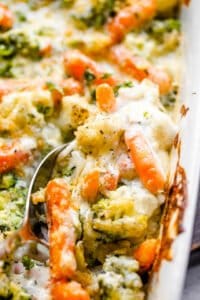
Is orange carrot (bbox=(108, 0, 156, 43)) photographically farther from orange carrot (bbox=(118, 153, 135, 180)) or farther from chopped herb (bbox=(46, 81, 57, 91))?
orange carrot (bbox=(118, 153, 135, 180))

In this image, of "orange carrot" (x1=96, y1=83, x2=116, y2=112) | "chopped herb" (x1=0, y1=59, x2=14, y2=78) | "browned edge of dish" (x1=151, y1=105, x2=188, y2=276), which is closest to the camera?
"browned edge of dish" (x1=151, y1=105, x2=188, y2=276)

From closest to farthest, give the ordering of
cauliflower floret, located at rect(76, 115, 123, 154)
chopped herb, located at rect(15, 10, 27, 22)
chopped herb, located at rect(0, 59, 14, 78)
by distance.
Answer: cauliflower floret, located at rect(76, 115, 123, 154) → chopped herb, located at rect(0, 59, 14, 78) → chopped herb, located at rect(15, 10, 27, 22)

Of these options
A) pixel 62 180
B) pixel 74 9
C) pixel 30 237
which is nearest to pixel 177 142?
pixel 62 180

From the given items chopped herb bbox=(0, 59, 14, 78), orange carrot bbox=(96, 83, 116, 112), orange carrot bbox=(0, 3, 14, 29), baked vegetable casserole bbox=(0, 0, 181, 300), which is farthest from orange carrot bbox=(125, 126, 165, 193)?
orange carrot bbox=(0, 3, 14, 29)

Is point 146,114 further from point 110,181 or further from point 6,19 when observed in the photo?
point 6,19

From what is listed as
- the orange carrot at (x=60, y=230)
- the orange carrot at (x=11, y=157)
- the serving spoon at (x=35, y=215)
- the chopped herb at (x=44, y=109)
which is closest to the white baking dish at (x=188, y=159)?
the orange carrot at (x=60, y=230)

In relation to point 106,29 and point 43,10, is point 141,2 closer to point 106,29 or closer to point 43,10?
point 106,29

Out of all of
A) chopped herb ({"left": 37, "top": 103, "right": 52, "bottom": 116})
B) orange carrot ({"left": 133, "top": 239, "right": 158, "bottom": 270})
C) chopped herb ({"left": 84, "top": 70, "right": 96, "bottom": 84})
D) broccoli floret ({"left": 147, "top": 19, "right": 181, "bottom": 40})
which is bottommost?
orange carrot ({"left": 133, "top": 239, "right": 158, "bottom": 270})
